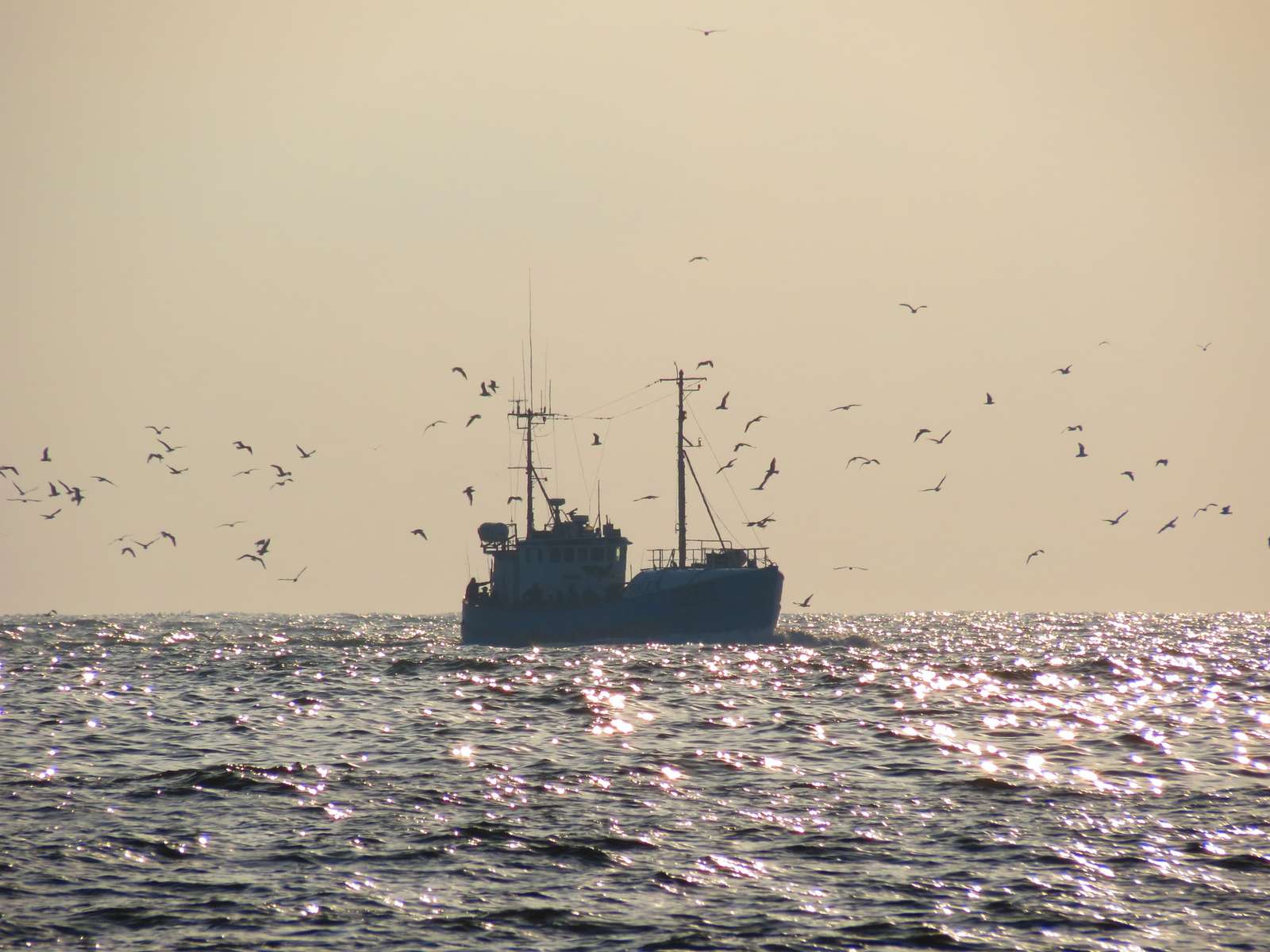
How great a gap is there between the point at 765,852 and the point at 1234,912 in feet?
20.2

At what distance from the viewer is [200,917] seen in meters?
16.2

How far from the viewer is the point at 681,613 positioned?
81.6m

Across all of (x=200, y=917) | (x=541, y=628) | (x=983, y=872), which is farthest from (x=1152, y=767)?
(x=541, y=628)

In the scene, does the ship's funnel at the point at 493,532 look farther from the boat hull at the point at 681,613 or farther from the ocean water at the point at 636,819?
the ocean water at the point at 636,819

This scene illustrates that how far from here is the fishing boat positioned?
8194 cm

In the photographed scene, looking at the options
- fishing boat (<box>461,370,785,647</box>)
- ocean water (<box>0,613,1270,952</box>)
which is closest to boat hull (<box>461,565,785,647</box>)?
fishing boat (<box>461,370,785,647</box>)

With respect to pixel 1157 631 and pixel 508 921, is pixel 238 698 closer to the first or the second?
pixel 508 921

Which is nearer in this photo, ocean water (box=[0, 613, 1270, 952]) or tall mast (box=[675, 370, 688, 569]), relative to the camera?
ocean water (box=[0, 613, 1270, 952])

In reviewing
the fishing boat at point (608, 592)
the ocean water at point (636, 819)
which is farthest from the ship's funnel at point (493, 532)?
the ocean water at point (636, 819)

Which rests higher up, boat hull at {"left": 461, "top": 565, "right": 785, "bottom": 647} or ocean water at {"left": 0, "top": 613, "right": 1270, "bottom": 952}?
boat hull at {"left": 461, "top": 565, "right": 785, "bottom": 647}

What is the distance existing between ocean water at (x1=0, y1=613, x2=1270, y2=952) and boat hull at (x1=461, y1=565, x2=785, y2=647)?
3667 centimetres

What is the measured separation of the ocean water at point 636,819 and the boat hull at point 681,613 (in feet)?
120

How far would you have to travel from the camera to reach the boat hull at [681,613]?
268 feet

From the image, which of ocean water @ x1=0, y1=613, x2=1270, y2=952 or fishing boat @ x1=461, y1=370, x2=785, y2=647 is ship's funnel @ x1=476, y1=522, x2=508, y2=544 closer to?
fishing boat @ x1=461, y1=370, x2=785, y2=647
